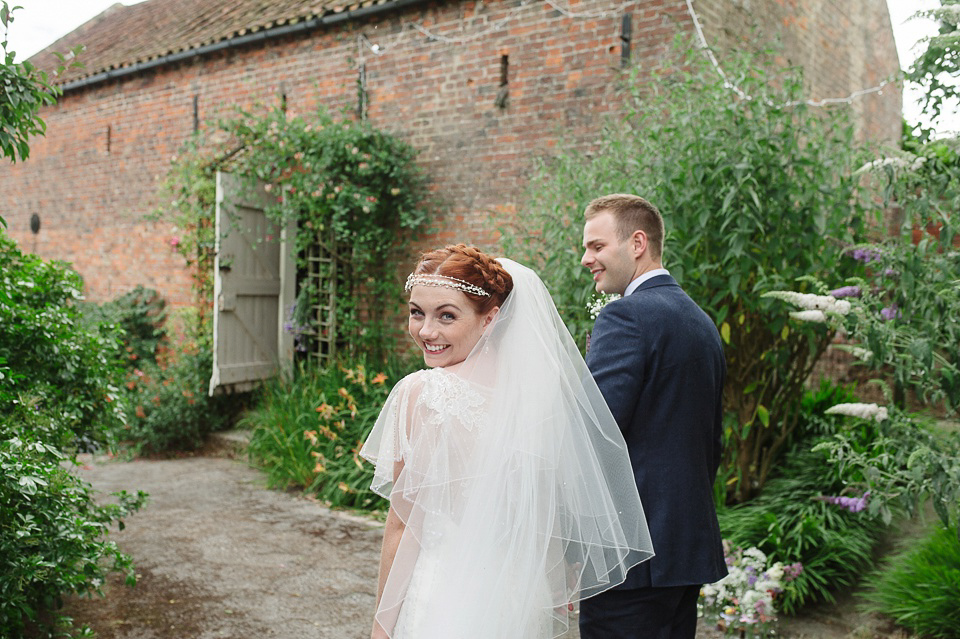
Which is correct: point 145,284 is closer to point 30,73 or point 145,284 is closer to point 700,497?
point 30,73

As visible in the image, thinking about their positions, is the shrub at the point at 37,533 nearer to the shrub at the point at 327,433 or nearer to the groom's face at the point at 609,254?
the groom's face at the point at 609,254

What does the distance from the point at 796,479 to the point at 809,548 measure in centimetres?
72

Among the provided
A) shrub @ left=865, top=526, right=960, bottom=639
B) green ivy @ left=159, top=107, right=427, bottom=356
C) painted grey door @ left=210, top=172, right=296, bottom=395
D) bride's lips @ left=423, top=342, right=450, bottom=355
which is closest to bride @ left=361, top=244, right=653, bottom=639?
bride's lips @ left=423, top=342, right=450, bottom=355

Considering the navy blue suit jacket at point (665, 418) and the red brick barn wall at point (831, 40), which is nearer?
the navy blue suit jacket at point (665, 418)

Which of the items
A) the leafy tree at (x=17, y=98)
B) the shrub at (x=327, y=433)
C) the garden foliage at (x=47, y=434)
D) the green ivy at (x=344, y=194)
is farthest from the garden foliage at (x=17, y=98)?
the green ivy at (x=344, y=194)

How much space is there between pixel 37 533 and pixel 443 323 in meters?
2.01

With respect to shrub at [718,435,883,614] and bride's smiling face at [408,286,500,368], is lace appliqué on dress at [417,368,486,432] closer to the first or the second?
bride's smiling face at [408,286,500,368]

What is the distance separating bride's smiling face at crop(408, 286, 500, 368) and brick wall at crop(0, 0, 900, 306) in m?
4.15

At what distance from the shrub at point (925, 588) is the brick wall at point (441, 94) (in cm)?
349

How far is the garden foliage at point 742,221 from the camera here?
179 inches

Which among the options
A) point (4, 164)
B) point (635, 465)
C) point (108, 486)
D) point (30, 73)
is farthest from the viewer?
point (4, 164)

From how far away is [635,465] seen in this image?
237cm

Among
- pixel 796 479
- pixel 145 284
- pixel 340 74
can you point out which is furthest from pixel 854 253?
pixel 145 284

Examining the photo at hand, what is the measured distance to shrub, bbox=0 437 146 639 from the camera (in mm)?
2949
